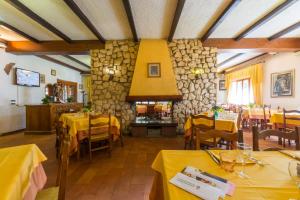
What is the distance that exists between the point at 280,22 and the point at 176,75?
2813 millimetres

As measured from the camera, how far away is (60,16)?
388 centimetres

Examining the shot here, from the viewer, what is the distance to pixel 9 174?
1029mm

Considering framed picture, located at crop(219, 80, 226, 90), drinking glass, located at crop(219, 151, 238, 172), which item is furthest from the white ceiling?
framed picture, located at crop(219, 80, 226, 90)

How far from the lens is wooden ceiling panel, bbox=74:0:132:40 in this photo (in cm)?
340

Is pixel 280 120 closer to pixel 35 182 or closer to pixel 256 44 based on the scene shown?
pixel 256 44

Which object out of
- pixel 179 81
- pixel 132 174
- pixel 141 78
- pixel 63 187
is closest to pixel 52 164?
pixel 132 174

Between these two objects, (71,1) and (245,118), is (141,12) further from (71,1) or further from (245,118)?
(245,118)

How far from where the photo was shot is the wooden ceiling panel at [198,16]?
3.44 meters

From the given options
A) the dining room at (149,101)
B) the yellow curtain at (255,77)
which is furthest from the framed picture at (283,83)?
the yellow curtain at (255,77)

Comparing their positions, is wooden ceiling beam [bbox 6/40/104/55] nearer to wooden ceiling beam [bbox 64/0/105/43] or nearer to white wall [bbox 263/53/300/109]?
wooden ceiling beam [bbox 64/0/105/43]

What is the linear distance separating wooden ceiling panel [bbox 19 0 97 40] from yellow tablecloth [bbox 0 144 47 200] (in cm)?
303

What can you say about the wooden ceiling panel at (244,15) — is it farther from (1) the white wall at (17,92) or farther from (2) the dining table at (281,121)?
(1) the white wall at (17,92)

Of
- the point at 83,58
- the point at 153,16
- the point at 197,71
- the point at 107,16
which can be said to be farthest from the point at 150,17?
the point at 83,58

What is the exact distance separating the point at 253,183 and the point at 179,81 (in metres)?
4.78
